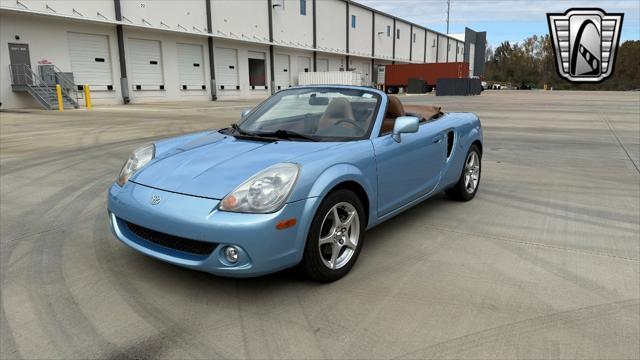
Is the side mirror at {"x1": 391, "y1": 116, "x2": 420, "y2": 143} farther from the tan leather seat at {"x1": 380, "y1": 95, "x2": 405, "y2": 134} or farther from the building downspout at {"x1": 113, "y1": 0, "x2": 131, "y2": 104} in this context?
the building downspout at {"x1": 113, "y1": 0, "x2": 131, "y2": 104}

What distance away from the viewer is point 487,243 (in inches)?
157

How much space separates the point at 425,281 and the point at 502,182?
3.67m

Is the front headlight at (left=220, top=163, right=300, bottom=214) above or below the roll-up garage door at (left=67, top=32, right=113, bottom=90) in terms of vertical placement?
below

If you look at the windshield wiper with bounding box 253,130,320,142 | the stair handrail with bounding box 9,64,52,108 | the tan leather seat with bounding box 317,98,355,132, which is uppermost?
the stair handrail with bounding box 9,64,52,108

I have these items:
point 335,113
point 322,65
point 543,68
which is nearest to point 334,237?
point 335,113

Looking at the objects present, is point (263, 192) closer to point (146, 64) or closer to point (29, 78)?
point (29, 78)

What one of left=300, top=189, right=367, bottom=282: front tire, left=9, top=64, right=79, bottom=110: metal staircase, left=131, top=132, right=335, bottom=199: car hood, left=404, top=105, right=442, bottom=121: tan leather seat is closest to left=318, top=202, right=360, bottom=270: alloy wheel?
left=300, top=189, right=367, bottom=282: front tire

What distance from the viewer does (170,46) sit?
31688mm

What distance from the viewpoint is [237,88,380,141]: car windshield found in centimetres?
375

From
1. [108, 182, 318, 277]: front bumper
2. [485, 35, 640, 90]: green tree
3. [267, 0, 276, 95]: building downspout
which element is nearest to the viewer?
[108, 182, 318, 277]: front bumper

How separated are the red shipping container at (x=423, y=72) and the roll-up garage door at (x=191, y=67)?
2854cm

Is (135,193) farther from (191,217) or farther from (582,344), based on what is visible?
(582,344)

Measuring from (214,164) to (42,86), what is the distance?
2399 centimetres

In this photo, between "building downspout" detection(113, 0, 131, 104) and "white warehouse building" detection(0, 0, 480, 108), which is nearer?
"white warehouse building" detection(0, 0, 480, 108)
